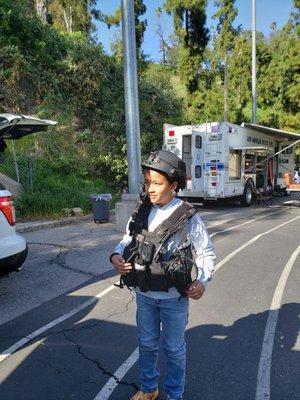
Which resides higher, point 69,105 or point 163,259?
point 69,105

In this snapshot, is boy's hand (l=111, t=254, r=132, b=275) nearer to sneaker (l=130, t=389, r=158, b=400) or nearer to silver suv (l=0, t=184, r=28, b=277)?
sneaker (l=130, t=389, r=158, b=400)

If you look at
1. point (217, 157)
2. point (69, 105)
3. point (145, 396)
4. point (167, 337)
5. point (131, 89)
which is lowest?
point (145, 396)

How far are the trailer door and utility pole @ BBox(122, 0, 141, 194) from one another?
538 cm

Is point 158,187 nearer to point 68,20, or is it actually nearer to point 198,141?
point 198,141

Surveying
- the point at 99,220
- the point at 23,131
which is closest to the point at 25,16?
the point at 99,220

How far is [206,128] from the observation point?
14.7 metres

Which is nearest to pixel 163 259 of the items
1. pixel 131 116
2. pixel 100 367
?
pixel 100 367

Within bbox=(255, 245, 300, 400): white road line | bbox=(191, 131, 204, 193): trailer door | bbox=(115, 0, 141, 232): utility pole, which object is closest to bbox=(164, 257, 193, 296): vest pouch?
bbox=(255, 245, 300, 400): white road line

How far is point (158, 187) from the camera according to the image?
2660 mm

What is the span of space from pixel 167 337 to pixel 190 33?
93.8ft

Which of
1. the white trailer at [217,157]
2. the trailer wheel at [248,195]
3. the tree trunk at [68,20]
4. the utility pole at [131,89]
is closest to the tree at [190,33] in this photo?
the tree trunk at [68,20]

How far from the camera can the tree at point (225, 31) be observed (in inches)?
1025

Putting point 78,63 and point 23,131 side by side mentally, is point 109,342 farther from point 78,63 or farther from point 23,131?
point 78,63

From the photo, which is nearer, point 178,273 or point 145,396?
point 178,273
